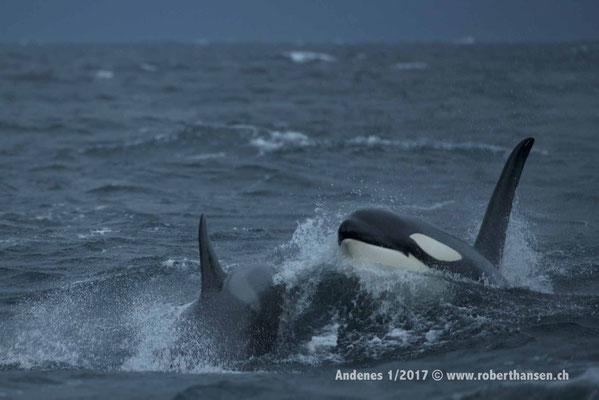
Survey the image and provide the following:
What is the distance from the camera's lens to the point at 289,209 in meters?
16.9

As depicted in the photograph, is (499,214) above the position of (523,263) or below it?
above

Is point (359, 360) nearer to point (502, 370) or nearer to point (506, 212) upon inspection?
point (502, 370)

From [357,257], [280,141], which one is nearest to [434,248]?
[357,257]

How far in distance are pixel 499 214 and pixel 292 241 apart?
3.59 m

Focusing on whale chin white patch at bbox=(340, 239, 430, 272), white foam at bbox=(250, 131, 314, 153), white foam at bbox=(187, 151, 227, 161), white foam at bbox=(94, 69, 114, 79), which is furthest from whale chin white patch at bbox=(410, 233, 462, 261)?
white foam at bbox=(94, 69, 114, 79)

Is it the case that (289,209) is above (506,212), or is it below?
below

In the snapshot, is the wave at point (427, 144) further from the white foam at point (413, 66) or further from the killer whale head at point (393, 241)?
the white foam at point (413, 66)

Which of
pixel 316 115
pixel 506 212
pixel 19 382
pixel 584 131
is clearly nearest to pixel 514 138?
pixel 584 131

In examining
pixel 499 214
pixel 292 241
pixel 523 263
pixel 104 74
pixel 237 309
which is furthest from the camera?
pixel 104 74

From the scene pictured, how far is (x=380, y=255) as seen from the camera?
9.95 meters

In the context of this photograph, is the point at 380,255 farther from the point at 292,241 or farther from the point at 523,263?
the point at 292,241

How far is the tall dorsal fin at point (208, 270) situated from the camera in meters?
8.98

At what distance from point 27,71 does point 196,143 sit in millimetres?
43523

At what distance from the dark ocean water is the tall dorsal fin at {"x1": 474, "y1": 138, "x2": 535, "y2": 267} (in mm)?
595
